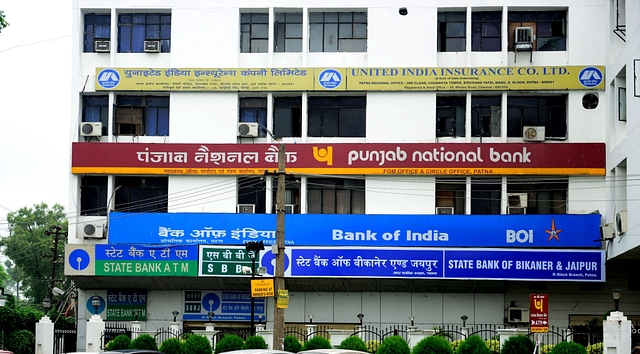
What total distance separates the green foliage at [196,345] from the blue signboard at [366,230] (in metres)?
5.67

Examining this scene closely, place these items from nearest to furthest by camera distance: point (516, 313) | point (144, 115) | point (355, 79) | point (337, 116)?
point (516, 313) → point (355, 79) → point (337, 116) → point (144, 115)

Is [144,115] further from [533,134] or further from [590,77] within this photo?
[590,77]

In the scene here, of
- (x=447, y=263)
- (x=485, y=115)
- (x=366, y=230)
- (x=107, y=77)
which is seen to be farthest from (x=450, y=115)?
(x=107, y=77)

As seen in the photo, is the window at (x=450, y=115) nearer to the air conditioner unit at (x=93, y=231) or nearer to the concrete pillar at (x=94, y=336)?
the air conditioner unit at (x=93, y=231)

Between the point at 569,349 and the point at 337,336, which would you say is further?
the point at 337,336

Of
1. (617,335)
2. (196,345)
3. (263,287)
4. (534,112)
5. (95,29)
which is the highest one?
(95,29)

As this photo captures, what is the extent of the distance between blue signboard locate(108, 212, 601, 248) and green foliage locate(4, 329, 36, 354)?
14.8 feet

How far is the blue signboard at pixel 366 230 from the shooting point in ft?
114

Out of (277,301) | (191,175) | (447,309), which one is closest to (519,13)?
(447,309)

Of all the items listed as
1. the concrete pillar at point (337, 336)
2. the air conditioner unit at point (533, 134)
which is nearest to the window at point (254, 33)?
the air conditioner unit at point (533, 134)

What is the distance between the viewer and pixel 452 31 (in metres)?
37.3

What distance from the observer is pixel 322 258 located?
3491 cm

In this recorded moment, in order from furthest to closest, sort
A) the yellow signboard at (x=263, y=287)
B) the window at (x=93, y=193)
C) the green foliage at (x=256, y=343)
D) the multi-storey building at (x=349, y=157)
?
1. the window at (x=93, y=193)
2. the multi-storey building at (x=349, y=157)
3. the green foliage at (x=256, y=343)
4. the yellow signboard at (x=263, y=287)

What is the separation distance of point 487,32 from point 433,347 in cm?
1376
